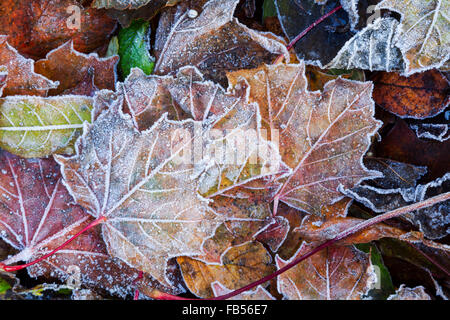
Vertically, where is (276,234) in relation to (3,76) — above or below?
below

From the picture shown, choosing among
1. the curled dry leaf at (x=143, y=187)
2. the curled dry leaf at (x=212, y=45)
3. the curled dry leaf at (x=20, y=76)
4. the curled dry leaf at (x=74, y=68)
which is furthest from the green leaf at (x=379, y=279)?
the curled dry leaf at (x=20, y=76)

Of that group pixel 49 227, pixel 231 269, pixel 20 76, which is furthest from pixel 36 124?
pixel 231 269

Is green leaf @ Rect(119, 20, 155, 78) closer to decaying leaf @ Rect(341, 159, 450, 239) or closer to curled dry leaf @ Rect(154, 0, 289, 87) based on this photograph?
curled dry leaf @ Rect(154, 0, 289, 87)

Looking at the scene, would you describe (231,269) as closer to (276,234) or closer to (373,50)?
(276,234)

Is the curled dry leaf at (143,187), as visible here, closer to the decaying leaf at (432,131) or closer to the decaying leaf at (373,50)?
the decaying leaf at (373,50)

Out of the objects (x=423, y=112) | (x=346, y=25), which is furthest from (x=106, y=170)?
(x=423, y=112)

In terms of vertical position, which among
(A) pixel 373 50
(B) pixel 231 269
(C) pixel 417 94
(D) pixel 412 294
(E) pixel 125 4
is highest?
(E) pixel 125 4

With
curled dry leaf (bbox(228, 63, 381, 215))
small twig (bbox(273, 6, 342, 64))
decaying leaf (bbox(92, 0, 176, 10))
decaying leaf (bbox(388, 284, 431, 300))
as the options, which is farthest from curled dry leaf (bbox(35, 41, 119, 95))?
decaying leaf (bbox(388, 284, 431, 300))
